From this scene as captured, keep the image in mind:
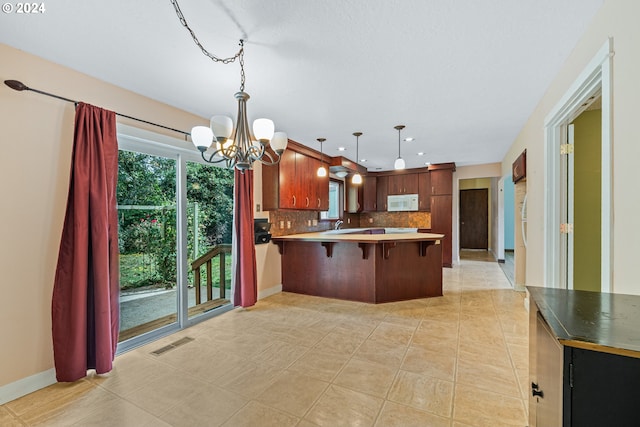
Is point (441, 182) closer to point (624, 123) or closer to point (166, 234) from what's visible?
point (624, 123)

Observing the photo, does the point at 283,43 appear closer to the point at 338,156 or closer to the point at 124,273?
the point at 124,273

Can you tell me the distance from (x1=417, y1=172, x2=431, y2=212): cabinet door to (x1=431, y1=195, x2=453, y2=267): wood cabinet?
0.52ft

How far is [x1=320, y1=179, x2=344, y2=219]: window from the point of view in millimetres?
6803

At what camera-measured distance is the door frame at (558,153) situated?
4.86 ft

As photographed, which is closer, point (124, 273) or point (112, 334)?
point (112, 334)

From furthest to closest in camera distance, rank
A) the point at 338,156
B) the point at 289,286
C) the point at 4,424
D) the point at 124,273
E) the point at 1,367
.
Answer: the point at 338,156 < the point at 289,286 < the point at 124,273 < the point at 1,367 < the point at 4,424

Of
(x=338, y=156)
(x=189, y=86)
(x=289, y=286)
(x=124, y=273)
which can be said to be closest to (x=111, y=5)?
(x=189, y=86)

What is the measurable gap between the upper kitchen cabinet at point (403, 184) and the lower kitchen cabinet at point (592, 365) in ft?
20.3

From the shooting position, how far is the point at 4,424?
1.68 metres

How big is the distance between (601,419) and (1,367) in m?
3.22

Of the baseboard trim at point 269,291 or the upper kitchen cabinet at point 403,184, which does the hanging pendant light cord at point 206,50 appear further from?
the upper kitchen cabinet at point 403,184

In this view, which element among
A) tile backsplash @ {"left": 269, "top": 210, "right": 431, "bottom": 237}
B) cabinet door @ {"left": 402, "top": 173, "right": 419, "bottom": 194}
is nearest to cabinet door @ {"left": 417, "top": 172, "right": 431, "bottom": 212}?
cabinet door @ {"left": 402, "top": 173, "right": 419, "bottom": 194}

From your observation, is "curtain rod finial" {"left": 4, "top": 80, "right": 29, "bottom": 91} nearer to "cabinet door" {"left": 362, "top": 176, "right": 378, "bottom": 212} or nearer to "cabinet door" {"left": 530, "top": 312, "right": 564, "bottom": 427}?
"cabinet door" {"left": 530, "top": 312, "right": 564, "bottom": 427}

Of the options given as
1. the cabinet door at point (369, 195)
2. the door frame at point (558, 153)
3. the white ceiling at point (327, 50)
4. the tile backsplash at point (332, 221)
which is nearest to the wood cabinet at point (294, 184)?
the tile backsplash at point (332, 221)
